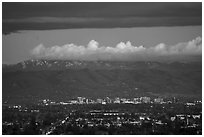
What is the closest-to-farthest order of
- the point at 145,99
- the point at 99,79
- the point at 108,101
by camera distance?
the point at 108,101 → the point at 145,99 → the point at 99,79

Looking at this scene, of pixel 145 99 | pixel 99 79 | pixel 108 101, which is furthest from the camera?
pixel 99 79

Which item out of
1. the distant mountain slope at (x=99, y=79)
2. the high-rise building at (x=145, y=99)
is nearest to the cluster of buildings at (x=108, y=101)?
the high-rise building at (x=145, y=99)

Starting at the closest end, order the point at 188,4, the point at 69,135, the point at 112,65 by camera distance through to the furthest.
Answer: the point at 69,135
the point at 188,4
the point at 112,65

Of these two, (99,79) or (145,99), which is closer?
(145,99)

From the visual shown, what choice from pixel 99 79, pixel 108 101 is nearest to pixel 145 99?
pixel 108 101

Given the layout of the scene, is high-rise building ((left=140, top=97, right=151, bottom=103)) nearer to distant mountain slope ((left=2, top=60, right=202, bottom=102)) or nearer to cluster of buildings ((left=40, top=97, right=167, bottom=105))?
cluster of buildings ((left=40, top=97, right=167, bottom=105))

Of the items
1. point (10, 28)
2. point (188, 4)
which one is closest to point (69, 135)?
point (10, 28)

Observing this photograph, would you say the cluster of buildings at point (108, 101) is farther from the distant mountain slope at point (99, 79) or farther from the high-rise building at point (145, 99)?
the distant mountain slope at point (99, 79)

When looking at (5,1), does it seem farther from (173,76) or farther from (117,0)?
(173,76)

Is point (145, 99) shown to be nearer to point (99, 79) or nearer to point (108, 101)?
point (108, 101)
